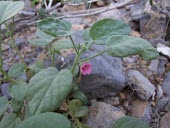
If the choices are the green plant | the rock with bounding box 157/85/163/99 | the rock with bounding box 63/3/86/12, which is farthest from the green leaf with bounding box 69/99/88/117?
the rock with bounding box 63/3/86/12

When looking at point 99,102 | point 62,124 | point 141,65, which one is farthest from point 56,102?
point 141,65

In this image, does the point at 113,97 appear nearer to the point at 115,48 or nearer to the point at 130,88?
the point at 130,88

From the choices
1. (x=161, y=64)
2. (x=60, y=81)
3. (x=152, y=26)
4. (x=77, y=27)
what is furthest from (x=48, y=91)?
(x=152, y=26)

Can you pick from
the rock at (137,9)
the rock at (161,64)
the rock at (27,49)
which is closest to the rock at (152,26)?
the rock at (137,9)

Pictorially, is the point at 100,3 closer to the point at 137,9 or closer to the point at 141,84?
the point at 137,9

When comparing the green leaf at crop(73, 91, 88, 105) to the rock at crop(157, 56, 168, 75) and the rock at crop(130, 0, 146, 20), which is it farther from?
the rock at crop(130, 0, 146, 20)
